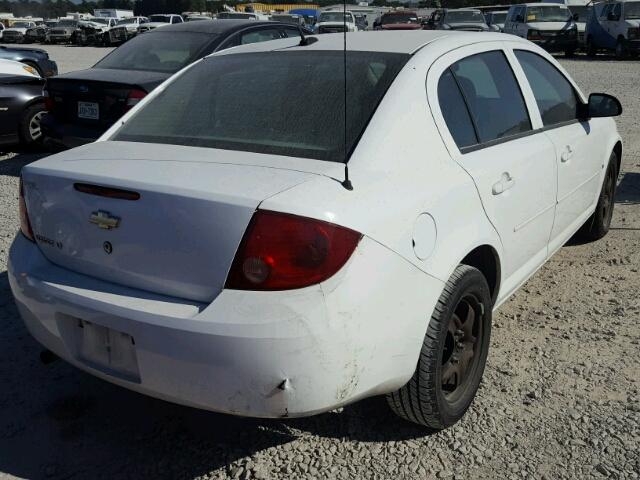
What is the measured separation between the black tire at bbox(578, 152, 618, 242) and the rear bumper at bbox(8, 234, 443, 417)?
2.99m

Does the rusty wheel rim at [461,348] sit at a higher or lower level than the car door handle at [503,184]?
lower

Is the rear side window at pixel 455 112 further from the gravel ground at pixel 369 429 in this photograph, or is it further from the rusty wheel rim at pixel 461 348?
the gravel ground at pixel 369 429

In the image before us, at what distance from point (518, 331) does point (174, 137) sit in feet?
6.84

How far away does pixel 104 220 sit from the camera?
243 cm

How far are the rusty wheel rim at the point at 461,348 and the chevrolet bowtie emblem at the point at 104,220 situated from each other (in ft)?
4.39

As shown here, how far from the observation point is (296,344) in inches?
83.9

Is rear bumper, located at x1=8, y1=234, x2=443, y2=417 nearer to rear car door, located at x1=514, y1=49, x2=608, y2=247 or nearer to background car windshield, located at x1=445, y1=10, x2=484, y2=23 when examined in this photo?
rear car door, located at x1=514, y1=49, x2=608, y2=247

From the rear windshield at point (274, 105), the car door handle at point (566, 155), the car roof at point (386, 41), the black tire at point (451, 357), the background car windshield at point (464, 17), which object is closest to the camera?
the black tire at point (451, 357)

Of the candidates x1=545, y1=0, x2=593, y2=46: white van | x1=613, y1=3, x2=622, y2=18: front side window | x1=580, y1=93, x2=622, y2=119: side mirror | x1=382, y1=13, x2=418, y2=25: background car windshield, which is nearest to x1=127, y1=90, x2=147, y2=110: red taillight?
x1=580, y1=93, x2=622, y2=119: side mirror

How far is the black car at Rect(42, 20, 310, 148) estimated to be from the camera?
676 centimetres

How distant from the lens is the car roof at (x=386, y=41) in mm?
3113

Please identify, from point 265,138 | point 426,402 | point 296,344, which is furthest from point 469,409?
point 265,138

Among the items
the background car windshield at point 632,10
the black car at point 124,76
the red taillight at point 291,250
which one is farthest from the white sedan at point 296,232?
the background car windshield at point 632,10

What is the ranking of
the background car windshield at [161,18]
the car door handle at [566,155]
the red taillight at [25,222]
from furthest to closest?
the background car windshield at [161,18] < the car door handle at [566,155] < the red taillight at [25,222]
